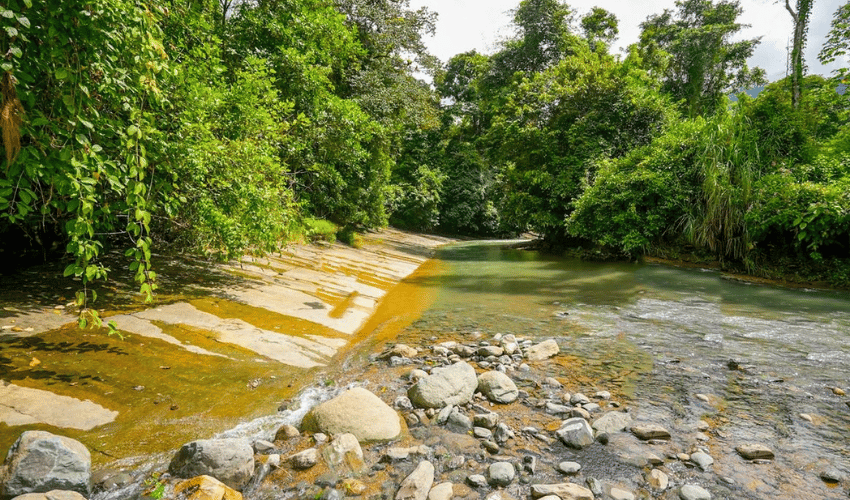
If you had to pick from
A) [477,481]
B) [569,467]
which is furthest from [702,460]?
[477,481]

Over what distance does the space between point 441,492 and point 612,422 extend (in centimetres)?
176

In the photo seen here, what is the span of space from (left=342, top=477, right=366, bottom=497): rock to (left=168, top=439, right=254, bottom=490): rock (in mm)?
655

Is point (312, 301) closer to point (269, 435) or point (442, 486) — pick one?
point (269, 435)

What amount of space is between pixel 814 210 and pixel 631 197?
572 centimetres

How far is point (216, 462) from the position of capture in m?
2.61

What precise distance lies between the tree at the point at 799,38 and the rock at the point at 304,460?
79.2 feet

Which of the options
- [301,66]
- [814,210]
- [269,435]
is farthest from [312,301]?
[814,210]

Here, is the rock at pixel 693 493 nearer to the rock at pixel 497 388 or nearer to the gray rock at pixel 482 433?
the gray rock at pixel 482 433

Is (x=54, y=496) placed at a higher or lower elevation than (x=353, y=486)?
higher

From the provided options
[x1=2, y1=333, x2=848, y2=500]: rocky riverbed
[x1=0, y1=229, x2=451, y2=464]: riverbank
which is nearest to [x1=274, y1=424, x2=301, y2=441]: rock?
[x1=2, y1=333, x2=848, y2=500]: rocky riverbed

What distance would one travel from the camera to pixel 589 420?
3.56 meters

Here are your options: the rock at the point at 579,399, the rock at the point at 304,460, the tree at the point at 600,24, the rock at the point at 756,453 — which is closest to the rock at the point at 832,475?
the rock at the point at 756,453

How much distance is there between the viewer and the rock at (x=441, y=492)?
255 centimetres

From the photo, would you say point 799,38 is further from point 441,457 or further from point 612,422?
point 441,457
